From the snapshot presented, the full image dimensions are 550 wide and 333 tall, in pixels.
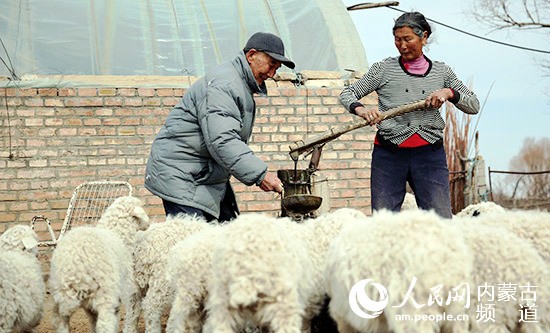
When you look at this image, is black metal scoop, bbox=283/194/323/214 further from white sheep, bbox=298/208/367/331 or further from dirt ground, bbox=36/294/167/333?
dirt ground, bbox=36/294/167/333

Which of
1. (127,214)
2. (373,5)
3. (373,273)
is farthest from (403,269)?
(373,5)

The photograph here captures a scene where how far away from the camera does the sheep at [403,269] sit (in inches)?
132

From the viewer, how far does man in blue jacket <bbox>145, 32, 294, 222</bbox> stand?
504cm

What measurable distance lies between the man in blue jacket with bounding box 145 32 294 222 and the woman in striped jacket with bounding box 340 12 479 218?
79cm

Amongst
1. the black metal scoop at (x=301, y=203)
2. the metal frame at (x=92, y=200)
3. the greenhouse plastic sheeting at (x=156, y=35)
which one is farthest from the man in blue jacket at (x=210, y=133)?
the greenhouse plastic sheeting at (x=156, y=35)

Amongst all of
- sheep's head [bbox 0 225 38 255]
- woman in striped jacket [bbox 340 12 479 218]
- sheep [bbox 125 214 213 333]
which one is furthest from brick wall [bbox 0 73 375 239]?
woman in striped jacket [bbox 340 12 479 218]

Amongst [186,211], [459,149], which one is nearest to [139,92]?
[186,211]

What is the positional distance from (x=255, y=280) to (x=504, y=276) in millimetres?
1189

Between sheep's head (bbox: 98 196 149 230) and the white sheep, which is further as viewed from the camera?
sheep's head (bbox: 98 196 149 230)

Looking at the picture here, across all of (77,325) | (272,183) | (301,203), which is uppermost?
(272,183)

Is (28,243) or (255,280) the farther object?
(28,243)

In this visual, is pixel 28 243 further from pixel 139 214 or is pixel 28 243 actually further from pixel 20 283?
pixel 139 214

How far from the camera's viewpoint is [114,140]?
8.73 metres

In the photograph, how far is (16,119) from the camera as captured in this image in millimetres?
8547
